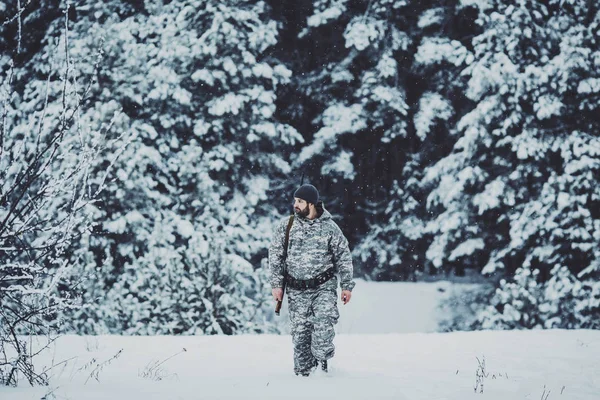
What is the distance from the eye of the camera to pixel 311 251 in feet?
16.9

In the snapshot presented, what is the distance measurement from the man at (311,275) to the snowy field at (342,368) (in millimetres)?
268

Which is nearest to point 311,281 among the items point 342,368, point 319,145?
point 342,368

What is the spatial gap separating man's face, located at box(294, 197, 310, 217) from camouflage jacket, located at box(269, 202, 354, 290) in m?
0.07

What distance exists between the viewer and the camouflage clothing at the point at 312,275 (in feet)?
16.8

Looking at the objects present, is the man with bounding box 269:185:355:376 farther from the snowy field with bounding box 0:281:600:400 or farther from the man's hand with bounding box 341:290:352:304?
the snowy field with bounding box 0:281:600:400

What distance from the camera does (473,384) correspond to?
490 centimetres

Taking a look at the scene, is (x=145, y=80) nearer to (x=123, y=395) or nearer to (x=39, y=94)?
(x=39, y=94)

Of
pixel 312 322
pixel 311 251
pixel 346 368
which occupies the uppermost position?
pixel 311 251

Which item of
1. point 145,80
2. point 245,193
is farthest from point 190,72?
point 245,193

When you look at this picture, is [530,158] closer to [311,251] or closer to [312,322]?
[311,251]

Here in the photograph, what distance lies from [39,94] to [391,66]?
27.2 ft

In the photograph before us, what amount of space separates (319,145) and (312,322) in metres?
10.5

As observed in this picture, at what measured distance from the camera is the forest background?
11.0m

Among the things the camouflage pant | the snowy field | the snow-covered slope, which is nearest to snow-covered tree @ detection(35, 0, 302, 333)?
the snowy field
